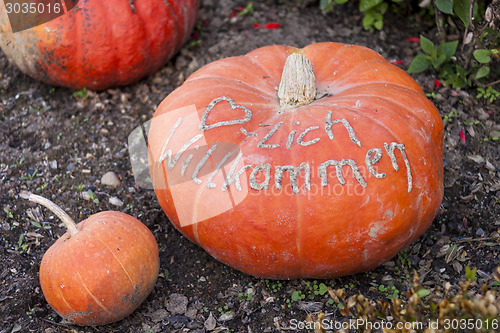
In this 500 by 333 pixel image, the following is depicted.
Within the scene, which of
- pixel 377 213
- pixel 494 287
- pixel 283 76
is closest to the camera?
pixel 377 213

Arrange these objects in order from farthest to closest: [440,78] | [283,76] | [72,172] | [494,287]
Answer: [440,78] < [72,172] < [283,76] < [494,287]

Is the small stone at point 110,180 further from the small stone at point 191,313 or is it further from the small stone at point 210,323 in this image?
the small stone at point 210,323

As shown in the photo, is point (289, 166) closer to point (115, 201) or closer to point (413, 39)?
point (115, 201)

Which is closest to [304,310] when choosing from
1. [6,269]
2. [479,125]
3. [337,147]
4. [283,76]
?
[337,147]

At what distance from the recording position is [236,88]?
9.27 feet

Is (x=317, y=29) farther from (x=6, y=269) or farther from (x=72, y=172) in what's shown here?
(x=6, y=269)

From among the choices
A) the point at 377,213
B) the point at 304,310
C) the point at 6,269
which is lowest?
the point at 304,310

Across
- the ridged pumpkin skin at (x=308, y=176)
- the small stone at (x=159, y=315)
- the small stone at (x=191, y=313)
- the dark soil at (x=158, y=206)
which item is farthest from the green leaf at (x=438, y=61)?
the small stone at (x=159, y=315)

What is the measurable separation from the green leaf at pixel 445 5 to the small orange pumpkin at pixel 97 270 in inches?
96.5

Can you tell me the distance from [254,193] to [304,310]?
686 mm

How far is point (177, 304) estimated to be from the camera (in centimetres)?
274

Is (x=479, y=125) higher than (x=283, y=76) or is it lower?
lower

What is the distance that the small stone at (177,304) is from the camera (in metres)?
2.71

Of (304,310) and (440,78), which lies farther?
(440,78)
